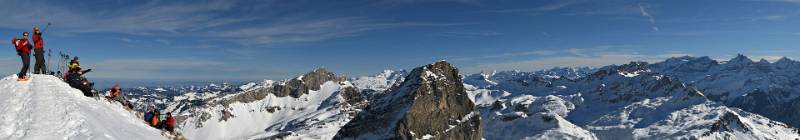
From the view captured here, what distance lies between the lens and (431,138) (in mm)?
165875

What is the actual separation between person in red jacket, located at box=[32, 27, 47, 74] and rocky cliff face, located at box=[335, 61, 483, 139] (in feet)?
344

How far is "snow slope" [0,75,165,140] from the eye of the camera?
2541 cm

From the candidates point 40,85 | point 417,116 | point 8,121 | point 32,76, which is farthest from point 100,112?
point 417,116

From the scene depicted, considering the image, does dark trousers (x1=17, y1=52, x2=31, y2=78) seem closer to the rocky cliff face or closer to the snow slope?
the snow slope

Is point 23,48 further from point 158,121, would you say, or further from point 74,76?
point 158,121

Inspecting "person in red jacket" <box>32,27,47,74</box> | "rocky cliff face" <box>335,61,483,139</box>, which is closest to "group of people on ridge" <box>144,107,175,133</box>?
"person in red jacket" <box>32,27,47,74</box>

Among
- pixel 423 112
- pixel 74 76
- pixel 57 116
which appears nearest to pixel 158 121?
pixel 74 76

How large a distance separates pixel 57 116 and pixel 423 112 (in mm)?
137321

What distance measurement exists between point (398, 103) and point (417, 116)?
29.6 feet

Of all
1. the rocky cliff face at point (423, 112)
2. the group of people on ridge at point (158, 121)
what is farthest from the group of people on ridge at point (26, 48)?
the rocky cliff face at point (423, 112)

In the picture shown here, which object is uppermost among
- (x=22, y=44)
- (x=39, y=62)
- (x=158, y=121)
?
(x=22, y=44)

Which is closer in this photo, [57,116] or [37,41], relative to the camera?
[57,116]

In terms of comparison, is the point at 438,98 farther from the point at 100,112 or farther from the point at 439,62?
the point at 100,112

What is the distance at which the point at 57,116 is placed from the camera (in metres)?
28.8
